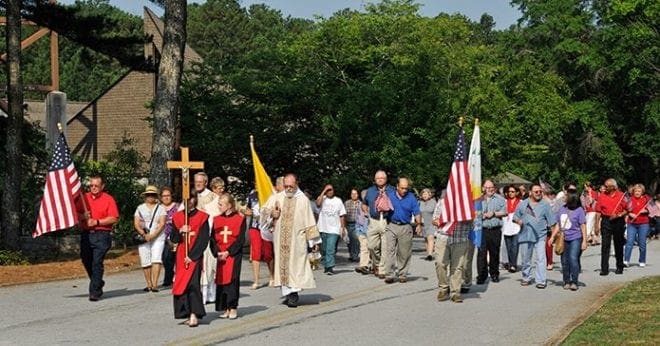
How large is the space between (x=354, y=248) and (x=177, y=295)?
1109 cm

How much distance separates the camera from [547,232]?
17.3m

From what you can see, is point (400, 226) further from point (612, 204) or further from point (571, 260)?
point (612, 204)

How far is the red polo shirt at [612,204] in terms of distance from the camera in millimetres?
19859

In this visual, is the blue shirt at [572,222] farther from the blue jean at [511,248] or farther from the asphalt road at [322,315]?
the blue jean at [511,248]

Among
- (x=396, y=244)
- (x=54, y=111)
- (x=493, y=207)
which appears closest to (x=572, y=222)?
(x=493, y=207)

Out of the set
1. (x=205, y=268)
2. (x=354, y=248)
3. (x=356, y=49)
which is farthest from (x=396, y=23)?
(x=205, y=268)

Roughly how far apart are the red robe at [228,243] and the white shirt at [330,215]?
733cm

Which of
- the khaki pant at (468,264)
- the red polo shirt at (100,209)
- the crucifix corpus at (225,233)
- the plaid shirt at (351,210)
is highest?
the red polo shirt at (100,209)

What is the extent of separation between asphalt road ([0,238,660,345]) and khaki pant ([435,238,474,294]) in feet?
A: 0.94

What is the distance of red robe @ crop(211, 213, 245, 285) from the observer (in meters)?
12.7

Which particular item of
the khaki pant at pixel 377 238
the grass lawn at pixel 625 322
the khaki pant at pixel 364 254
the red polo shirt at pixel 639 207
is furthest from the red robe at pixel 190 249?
the red polo shirt at pixel 639 207

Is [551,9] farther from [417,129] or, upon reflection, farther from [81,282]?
[81,282]

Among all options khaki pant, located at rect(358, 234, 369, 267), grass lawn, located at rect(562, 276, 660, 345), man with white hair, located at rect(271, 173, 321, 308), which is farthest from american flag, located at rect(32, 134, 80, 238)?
grass lawn, located at rect(562, 276, 660, 345)

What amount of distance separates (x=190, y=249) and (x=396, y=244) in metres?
5.98
